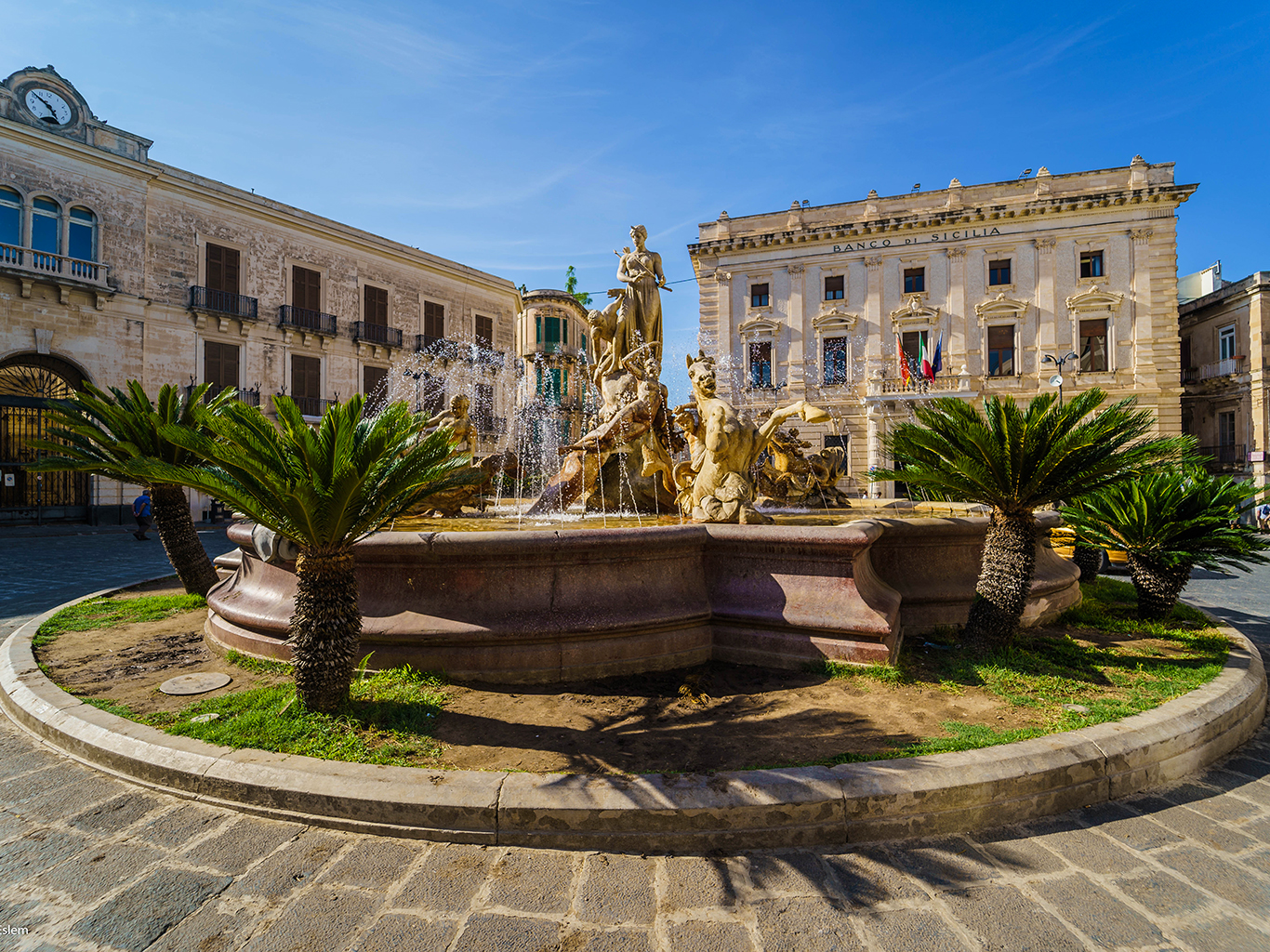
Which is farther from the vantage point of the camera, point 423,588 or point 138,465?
point 423,588

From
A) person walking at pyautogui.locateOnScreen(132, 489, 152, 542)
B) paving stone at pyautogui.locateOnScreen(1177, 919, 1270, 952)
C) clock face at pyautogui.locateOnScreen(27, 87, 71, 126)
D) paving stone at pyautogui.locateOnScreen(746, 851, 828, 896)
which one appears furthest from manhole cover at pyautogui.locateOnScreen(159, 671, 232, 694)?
clock face at pyautogui.locateOnScreen(27, 87, 71, 126)

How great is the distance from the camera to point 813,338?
29250 millimetres

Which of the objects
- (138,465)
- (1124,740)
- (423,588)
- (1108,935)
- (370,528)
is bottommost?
(1108,935)

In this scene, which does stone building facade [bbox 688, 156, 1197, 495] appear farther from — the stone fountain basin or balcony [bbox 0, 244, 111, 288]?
balcony [bbox 0, 244, 111, 288]

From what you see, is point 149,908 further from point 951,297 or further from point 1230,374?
point 1230,374

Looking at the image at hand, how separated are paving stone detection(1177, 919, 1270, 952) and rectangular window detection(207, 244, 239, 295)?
2873cm

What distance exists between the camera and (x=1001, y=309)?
26906mm

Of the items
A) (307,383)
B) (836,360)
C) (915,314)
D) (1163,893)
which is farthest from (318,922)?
(915,314)

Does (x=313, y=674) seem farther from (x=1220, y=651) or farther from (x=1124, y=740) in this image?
(x=1220, y=651)

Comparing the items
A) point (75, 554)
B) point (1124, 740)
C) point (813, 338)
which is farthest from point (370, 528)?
point (813, 338)

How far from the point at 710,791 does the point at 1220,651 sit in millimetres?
4803

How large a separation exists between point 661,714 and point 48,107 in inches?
1134

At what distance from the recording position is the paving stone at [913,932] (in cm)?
202

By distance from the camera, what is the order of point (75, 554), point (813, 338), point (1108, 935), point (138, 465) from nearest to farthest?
point (1108, 935), point (138, 465), point (75, 554), point (813, 338)
